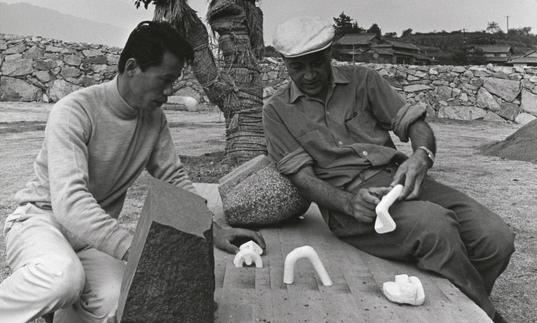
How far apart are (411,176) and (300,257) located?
0.78 metres

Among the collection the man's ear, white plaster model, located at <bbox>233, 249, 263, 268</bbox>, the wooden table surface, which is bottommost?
→ the wooden table surface

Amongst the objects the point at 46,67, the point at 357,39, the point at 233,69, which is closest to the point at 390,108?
the point at 233,69

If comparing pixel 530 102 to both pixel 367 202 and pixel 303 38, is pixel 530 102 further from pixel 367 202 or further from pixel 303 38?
pixel 367 202

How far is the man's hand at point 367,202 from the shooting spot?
10.8ft

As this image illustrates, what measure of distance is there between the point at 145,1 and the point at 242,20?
108 centimetres

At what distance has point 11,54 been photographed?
1681 centimetres

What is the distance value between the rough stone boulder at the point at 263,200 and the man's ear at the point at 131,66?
131 centimetres

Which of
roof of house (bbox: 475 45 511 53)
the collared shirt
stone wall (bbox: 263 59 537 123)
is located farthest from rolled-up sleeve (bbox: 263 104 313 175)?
roof of house (bbox: 475 45 511 53)

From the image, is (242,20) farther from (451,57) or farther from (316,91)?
(451,57)

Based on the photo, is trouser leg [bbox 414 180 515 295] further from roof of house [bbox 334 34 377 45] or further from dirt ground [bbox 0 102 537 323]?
roof of house [bbox 334 34 377 45]

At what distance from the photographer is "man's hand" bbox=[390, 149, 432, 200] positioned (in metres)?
3.36

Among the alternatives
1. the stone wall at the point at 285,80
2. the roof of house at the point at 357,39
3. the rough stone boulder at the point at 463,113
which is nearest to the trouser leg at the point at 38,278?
the stone wall at the point at 285,80

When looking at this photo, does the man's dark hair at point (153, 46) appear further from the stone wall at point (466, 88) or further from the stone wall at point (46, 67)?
the stone wall at point (46, 67)

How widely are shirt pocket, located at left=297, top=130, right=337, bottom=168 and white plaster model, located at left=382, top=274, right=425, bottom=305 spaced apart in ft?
3.36
